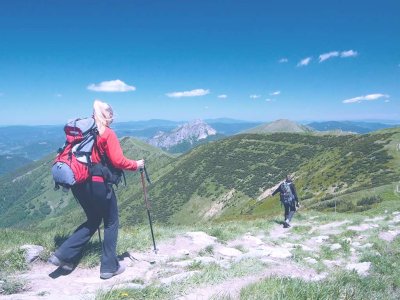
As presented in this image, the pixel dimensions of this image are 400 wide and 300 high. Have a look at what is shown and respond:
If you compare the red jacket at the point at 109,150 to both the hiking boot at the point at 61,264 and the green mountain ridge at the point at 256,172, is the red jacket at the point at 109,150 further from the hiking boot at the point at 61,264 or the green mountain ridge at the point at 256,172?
the green mountain ridge at the point at 256,172

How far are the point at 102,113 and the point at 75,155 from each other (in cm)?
92

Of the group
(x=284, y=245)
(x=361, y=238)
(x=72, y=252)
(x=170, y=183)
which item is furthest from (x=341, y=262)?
(x=170, y=183)

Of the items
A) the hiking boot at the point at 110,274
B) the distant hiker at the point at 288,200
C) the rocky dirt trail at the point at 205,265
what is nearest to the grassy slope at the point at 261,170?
the distant hiker at the point at 288,200

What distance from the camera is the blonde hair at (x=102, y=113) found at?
6.46 m

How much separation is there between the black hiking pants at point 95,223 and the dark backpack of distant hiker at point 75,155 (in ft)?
0.98

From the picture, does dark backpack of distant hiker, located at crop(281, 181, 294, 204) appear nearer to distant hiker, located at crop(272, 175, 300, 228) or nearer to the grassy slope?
distant hiker, located at crop(272, 175, 300, 228)

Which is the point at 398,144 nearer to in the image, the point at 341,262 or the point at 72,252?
the point at 341,262

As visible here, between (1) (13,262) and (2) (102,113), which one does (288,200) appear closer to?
(2) (102,113)

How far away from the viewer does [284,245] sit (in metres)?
11.4

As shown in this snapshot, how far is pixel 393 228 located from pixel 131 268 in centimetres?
1291

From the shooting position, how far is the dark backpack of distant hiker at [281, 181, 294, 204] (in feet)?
60.5

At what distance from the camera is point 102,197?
6.50 m

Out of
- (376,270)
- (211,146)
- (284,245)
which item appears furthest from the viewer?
(211,146)

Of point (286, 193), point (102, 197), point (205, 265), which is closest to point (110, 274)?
point (102, 197)
